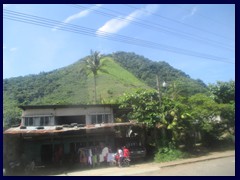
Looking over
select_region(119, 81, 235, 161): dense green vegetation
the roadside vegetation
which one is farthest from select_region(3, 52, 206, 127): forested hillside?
select_region(119, 81, 235, 161): dense green vegetation

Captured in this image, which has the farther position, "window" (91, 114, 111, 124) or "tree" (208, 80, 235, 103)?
"tree" (208, 80, 235, 103)

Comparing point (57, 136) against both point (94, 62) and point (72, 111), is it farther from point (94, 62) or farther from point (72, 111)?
point (94, 62)

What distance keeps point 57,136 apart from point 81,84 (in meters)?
42.9

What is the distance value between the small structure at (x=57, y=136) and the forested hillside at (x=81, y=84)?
51.0ft

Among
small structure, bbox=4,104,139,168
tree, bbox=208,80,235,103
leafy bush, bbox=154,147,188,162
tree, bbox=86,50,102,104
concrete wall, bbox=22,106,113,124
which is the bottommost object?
leafy bush, bbox=154,147,188,162

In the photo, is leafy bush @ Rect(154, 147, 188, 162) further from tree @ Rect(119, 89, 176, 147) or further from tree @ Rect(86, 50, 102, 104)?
tree @ Rect(86, 50, 102, 104)

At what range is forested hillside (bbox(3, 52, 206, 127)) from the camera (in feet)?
145

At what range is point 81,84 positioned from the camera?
60781 millimetres

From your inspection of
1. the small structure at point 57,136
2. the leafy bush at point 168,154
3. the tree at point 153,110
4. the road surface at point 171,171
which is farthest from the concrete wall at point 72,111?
the road surface at point 171,171

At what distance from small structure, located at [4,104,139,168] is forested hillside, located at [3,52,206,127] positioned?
612 inches

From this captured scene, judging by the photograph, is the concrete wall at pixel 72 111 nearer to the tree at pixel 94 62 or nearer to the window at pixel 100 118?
the window at pixel 100 118

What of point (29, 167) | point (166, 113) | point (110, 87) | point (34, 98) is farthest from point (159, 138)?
point (110, 87)

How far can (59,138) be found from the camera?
61.1 ft

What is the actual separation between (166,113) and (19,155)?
10752 millimetres
